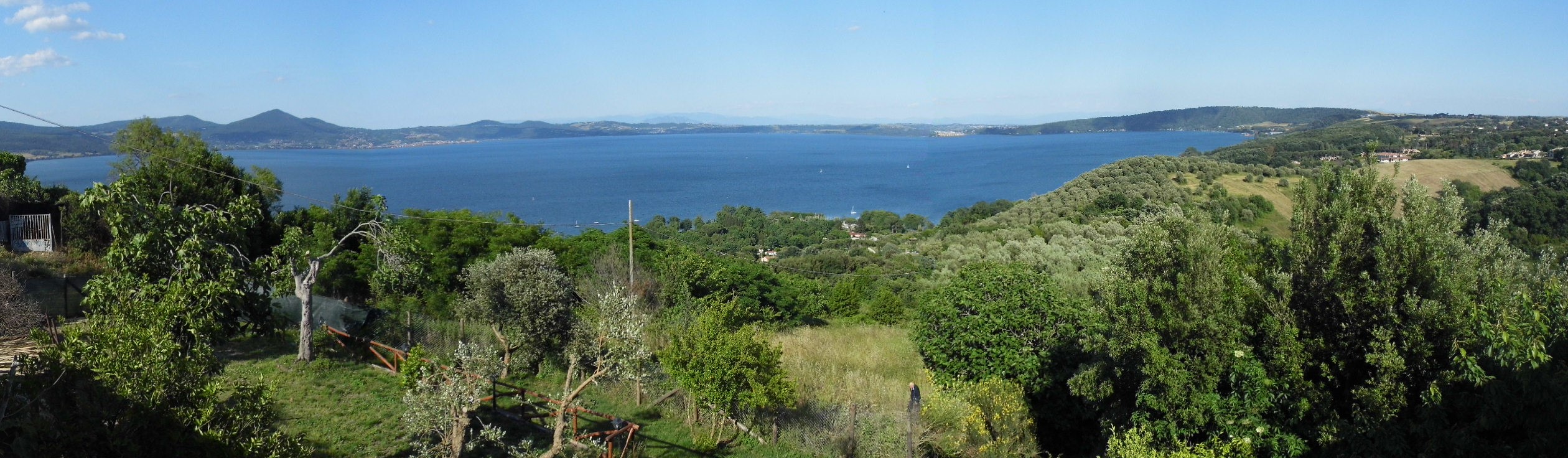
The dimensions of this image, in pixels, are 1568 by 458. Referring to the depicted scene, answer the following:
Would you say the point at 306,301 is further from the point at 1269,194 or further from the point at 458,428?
the point at 1269,194

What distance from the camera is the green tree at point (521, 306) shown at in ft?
40.8

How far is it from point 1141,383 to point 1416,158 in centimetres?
4593

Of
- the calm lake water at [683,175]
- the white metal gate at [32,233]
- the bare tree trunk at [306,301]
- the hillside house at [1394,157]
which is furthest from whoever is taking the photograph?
the calm lake water at [683,175]

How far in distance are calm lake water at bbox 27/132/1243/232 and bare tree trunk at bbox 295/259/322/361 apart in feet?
146

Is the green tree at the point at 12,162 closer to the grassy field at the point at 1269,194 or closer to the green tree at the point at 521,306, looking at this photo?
the green tree at the point at 521,306

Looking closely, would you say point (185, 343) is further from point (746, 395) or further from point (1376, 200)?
point (1376, 200)

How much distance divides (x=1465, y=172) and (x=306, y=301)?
43626 mm

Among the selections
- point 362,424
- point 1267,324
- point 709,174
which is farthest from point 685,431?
point 709,174

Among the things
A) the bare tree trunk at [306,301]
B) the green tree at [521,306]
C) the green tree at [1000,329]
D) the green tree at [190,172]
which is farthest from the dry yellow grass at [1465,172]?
the green tree at [190,172]

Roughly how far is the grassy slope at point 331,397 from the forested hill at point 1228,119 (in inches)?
4514

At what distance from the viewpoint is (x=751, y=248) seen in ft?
145

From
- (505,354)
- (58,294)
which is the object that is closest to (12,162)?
(58,294)

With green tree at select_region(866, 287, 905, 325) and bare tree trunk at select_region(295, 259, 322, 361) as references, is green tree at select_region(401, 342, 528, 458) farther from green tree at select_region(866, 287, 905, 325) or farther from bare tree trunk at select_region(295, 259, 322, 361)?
green tree at select_region(866, 287, 905, 325)

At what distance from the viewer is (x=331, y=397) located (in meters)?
10.2
